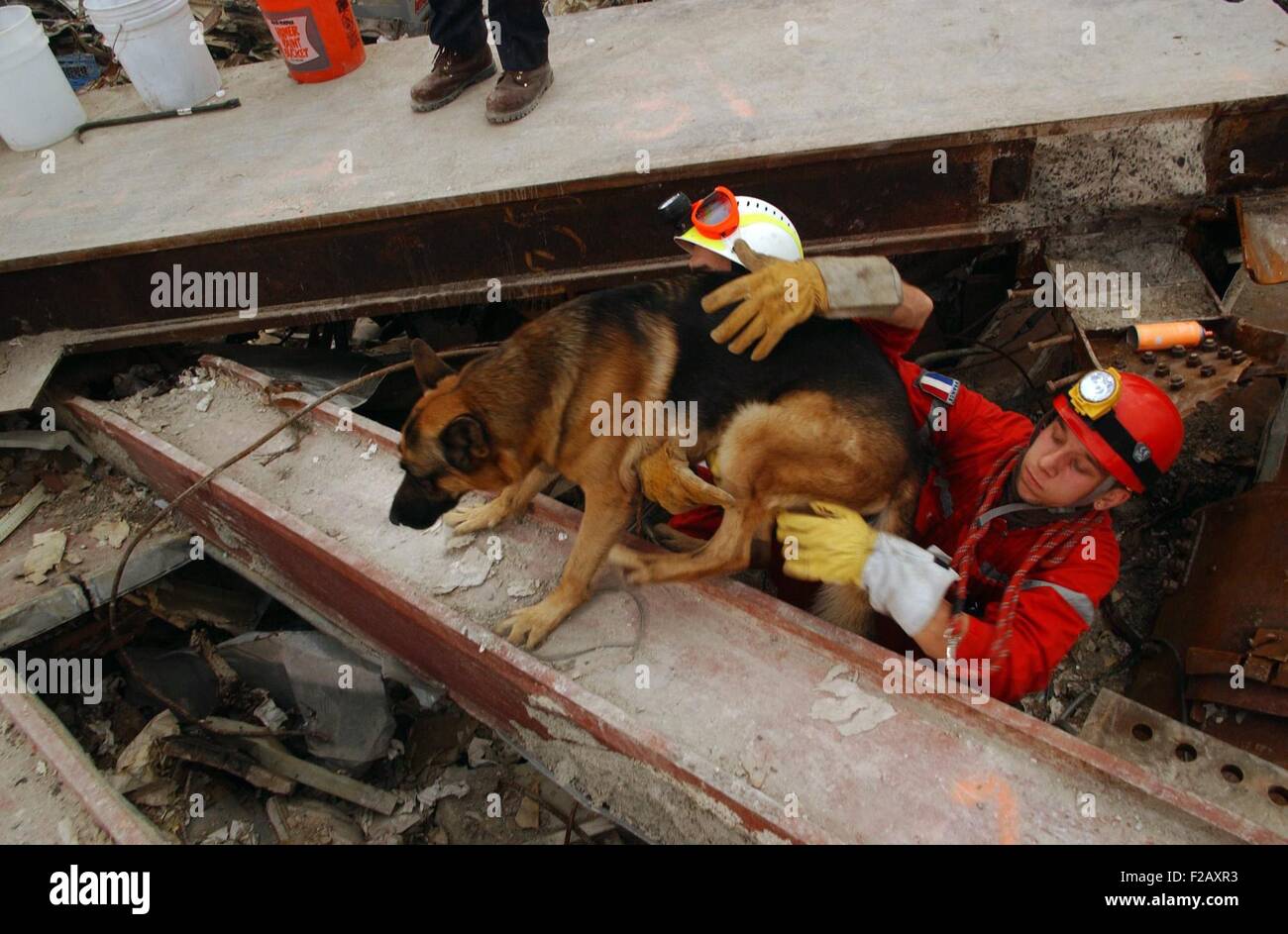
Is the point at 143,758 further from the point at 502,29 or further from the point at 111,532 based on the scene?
the point at 502,29

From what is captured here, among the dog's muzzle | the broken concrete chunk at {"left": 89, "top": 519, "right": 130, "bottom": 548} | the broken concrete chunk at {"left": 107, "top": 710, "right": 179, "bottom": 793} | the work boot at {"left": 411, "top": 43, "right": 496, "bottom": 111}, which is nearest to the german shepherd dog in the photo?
the dog's muzzle

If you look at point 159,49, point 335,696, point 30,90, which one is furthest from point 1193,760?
point 30,90

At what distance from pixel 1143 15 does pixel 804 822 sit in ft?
14.7

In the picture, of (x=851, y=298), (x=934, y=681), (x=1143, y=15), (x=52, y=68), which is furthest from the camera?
(x=52, y=68)

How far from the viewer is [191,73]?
512cm

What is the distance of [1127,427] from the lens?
2.51m

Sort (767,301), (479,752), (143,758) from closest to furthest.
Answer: (767,301) < (143,758) < (479,752)

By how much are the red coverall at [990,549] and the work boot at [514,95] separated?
7.70ft

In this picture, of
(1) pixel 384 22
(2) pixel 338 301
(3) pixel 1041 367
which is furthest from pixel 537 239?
(1) pixel 384 22

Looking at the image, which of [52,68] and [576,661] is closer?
[576,661]

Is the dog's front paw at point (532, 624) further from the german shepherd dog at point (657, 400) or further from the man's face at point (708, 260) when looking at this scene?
the man's face at point (708, 260)

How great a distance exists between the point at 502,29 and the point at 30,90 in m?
3.15
